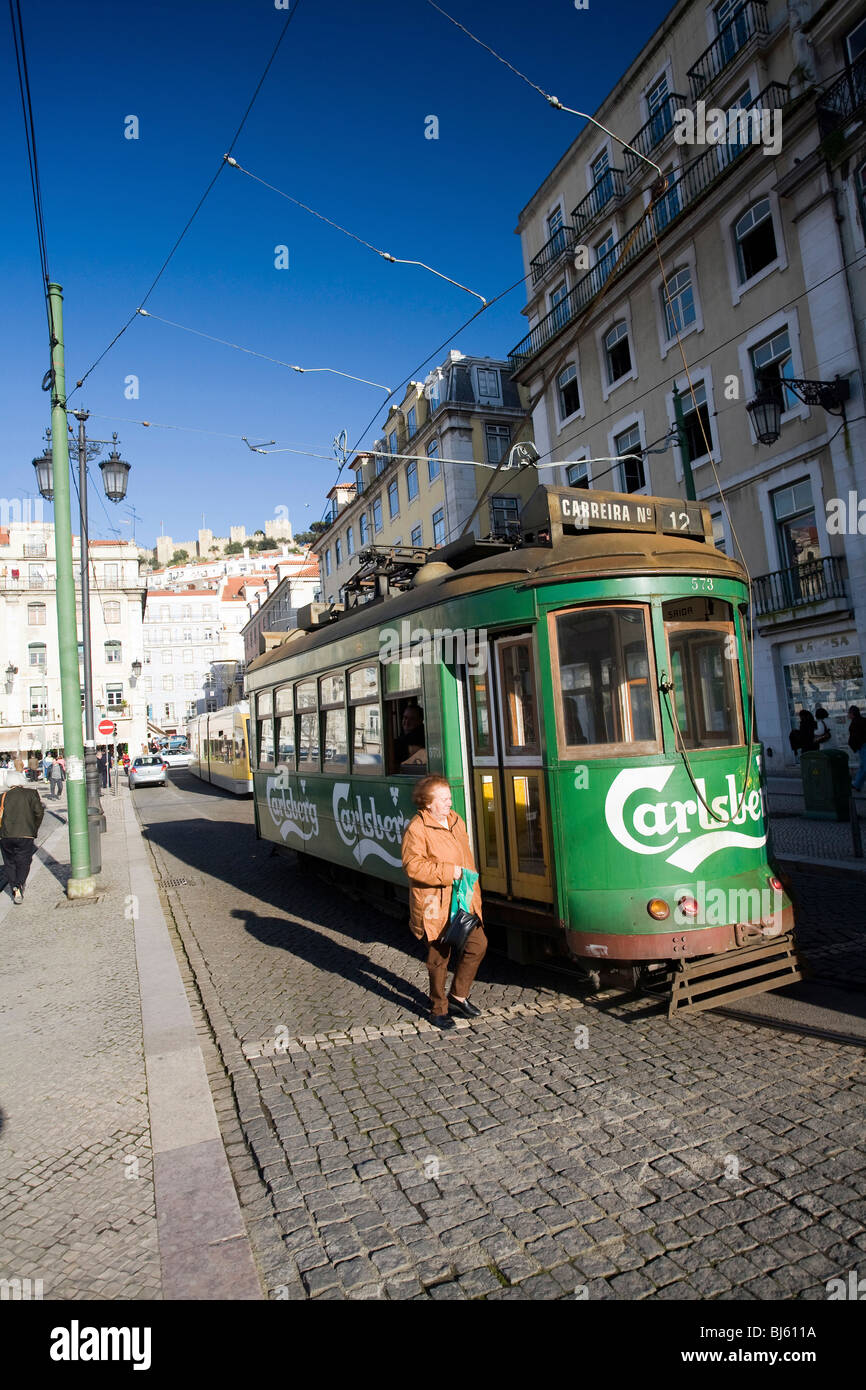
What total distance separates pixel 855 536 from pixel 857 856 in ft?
30.2

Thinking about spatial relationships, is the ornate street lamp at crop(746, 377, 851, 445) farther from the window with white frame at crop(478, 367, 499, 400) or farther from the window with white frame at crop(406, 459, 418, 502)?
the window with white frame at crop(406, 459, 418, 502)

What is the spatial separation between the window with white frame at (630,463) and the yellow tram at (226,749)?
12.3 meters

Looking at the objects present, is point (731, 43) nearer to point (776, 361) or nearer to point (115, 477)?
point (776, 361)

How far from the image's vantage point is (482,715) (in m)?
6.24

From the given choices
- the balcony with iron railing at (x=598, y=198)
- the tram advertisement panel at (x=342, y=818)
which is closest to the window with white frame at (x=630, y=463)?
the balcony with iron railing at (x=598, y=198)

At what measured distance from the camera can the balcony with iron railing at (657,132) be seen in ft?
68.1

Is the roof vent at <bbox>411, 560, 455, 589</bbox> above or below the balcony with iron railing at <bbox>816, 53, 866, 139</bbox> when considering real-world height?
below

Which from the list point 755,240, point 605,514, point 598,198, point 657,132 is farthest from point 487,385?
point 605,514

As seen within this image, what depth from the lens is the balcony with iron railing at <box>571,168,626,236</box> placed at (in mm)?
22953

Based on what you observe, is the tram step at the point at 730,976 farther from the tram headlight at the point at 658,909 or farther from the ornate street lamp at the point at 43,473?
the ornate street lamp at the point at 43,473

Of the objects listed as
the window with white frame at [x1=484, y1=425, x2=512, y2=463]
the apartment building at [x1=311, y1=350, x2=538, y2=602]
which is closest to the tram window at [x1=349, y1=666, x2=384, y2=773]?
the apartment building at [x1=311, y1=350, x2=538, y2=602]

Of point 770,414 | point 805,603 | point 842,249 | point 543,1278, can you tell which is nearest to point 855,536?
point 805,603

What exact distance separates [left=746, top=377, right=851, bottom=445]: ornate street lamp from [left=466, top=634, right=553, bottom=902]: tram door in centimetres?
1145
